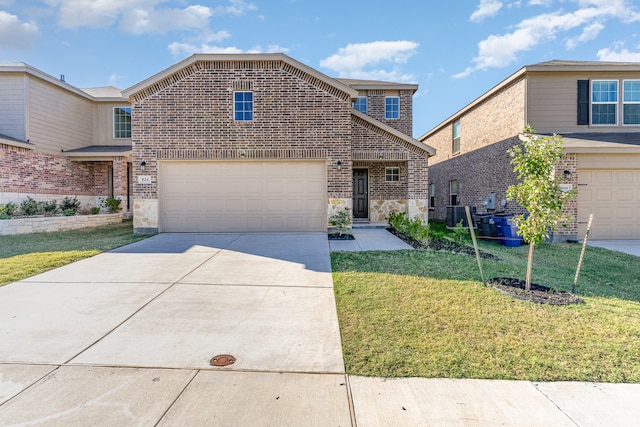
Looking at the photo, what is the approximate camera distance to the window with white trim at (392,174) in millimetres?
15352

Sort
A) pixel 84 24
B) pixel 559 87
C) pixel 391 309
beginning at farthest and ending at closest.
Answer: pixel 84 24
pixel 559 87
pixel 391 309

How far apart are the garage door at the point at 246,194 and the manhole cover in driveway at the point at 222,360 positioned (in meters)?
8.33

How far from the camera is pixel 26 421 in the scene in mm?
2502

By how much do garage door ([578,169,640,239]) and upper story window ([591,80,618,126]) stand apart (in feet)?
7.72

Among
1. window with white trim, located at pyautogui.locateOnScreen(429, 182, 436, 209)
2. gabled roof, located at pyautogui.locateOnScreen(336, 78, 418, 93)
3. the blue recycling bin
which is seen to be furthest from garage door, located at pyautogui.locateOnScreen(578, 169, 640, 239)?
window with white trim, located at pyautogui.locateOnScreen(429, 182, 436, 209)

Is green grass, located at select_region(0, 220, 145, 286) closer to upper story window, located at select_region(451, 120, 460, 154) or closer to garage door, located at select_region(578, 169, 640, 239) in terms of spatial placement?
garage door, located at select_region(578, 169, 640, 239)

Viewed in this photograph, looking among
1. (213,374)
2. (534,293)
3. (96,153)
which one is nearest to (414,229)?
(534,293)

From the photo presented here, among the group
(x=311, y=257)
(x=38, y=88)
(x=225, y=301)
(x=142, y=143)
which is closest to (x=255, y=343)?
(x=225, y=301)

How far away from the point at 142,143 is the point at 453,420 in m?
12.0

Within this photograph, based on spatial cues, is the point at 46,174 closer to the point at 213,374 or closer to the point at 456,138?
the point at 213,374

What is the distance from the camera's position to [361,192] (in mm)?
15547

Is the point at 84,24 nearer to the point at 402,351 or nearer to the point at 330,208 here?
the point at 330,208

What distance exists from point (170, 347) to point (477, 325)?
3571mm

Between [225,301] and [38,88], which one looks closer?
[225,301]
